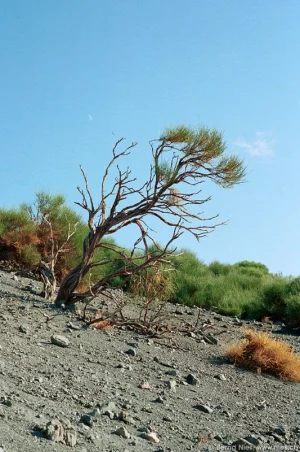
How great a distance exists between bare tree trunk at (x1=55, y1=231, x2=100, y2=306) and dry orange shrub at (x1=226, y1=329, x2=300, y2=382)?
258cm

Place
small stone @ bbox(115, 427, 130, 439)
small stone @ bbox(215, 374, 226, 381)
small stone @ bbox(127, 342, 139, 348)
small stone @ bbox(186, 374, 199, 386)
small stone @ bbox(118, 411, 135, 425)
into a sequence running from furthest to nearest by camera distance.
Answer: small stone @ bbox(127, 342, 139, 348) < small stone @ bbox(215, 374, 226, 381) < small stone @ bbox(186, 374, 199, 386) < small stone @ bbox(118, 411, 135, 425) < small stone @ bbox(115, 427, 130, 439)

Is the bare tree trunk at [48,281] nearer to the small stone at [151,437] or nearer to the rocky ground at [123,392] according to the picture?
the rocky ground at [123,392]

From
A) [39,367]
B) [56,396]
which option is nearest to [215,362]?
[39,367]

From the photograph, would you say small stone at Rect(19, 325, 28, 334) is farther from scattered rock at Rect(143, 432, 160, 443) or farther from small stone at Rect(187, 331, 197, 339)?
small stone at Rect(187, 331, 197, 339)

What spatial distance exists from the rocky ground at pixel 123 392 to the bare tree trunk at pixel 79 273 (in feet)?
1.45

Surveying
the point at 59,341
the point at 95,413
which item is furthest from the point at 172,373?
the point at 95,413

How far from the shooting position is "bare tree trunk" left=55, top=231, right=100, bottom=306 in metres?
10.1

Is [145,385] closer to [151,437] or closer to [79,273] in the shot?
[151,437]

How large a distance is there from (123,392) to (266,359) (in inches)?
134

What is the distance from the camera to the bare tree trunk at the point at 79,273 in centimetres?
1008

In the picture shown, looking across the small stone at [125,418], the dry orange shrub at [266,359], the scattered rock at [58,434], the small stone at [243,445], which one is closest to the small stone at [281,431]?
the small stone at [243,445]

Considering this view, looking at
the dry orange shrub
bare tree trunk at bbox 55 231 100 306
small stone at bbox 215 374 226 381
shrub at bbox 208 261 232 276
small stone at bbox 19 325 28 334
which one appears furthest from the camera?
shrub at bbox 208 261 232 276

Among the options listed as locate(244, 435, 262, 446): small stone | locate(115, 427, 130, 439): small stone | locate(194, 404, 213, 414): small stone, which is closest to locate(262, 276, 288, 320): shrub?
locate(194, 404, 213, 414): small stone

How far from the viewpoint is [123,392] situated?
6.42 meters
